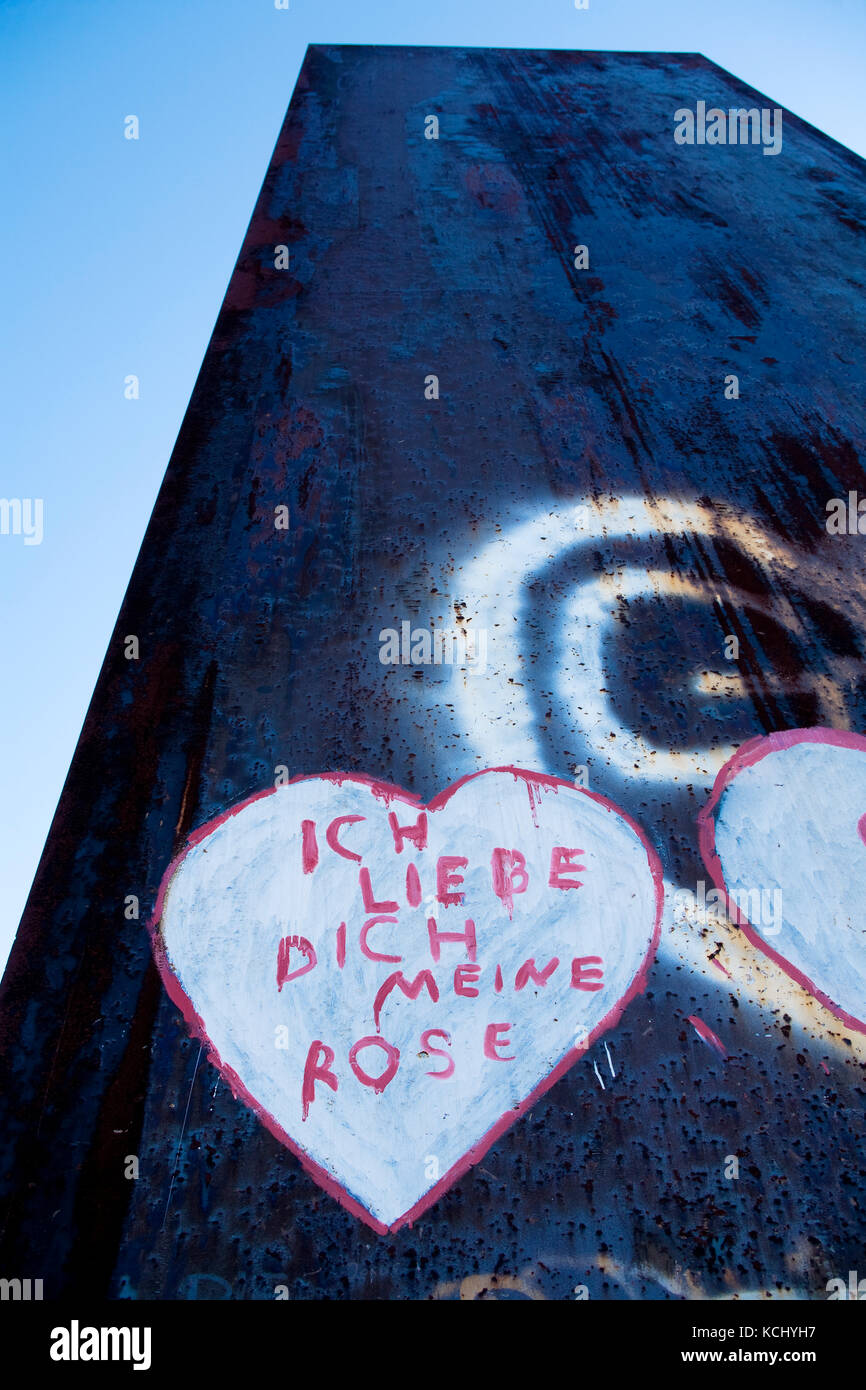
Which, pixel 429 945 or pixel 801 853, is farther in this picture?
pixel 801 853

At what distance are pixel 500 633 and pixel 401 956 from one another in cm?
73

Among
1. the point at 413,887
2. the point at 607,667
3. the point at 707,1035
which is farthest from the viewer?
the point at 607,667

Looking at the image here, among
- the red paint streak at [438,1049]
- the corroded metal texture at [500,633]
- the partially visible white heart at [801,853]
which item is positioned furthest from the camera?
the partially visible white heart at [801,853]

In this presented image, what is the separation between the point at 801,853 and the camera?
1.50m

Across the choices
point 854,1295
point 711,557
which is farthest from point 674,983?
point 711,557

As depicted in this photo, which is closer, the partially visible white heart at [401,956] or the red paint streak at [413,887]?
the partially visible white heart at [401,956]

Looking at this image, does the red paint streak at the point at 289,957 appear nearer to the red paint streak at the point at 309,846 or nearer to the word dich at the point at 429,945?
the word dich at the point at 429,945

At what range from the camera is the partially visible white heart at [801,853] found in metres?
1.40

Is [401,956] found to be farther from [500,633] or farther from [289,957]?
[500,633]

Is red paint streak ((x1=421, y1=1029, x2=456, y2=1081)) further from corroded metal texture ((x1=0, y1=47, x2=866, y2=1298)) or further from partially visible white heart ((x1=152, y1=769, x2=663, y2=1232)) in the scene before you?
corroded metal texture ((x1=0, y1=47, x2=866, y2=1298))

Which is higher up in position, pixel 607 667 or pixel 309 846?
pixel 607 667

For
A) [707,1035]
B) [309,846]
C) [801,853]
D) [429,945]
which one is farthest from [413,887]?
[801,853]

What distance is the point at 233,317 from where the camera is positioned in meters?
2.38

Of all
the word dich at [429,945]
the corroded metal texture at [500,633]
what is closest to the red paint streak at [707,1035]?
the corroded metal texture at [500,633]
